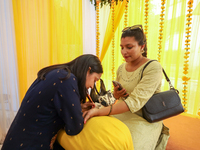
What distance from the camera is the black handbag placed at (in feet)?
3.39

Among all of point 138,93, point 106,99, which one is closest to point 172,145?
point 138,93

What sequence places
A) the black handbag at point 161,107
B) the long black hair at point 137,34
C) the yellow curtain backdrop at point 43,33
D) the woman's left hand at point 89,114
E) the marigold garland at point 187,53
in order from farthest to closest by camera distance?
the yellow curtain backdrop at point 43,33
the marigold garland at point 187,53
the long black hair at point 137,34
the black handbag at point 161,107
the woman's left hand at point 89,114

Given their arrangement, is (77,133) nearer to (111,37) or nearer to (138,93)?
(138,93)

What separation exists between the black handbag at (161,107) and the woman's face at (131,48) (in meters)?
0.41

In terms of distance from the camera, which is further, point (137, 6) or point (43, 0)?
point (137, 6)

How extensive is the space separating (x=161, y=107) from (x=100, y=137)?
1.97ft

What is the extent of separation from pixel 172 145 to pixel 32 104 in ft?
4.24

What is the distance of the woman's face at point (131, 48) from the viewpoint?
3.94ft

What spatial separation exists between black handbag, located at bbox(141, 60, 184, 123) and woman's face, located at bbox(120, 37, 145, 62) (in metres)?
0.41

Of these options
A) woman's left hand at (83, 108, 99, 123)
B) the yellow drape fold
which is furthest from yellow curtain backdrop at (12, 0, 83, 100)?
woman's left hand at (83, 108, 99, 123)

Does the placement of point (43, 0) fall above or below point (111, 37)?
above

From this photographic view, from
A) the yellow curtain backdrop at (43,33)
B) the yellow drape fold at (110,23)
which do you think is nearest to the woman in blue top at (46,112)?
the yellow curtain backdrop at (43,33)

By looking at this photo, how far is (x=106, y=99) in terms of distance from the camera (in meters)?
1.64

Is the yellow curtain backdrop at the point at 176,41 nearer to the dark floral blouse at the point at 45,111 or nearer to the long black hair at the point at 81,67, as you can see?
the long black hair at the point at 81,67
